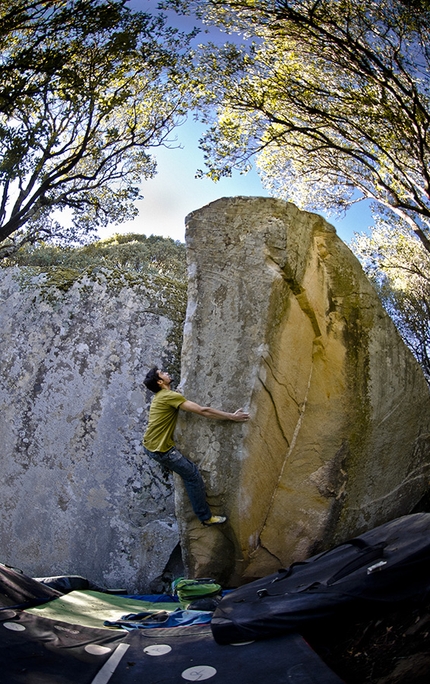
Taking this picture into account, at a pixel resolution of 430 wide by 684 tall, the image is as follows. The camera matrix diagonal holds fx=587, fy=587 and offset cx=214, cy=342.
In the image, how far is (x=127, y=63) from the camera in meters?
8.60

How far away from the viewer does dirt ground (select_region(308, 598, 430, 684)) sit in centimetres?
251

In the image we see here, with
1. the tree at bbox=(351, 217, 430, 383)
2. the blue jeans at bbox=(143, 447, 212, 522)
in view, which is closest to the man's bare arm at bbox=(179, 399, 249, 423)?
the blue jeans at bbox=(143, 447, 212, 522)

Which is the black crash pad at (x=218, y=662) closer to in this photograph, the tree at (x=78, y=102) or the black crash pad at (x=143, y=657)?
the black crash pad at (x=143, y=657)

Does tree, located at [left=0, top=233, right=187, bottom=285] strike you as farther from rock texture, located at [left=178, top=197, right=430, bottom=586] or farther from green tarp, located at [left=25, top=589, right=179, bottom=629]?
green tarp, located at [left=25, top=589, right=179, bottom=629]

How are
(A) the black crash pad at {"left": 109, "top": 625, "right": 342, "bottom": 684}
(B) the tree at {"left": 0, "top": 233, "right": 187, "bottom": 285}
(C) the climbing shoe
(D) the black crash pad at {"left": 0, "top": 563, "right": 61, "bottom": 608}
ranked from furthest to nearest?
(B) the tree at {"left": 0, "top": 233, "right": 187, "bottom": 285} → (C) the climbing shoe → (D) the black crash pad at {"left": 0, "top": 563, "right": 61, "bottom": 608} → (A) the black crash pad at {"left": 109, "top": 625, "right": 342, "bottom": 684}

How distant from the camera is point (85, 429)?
5.52 meters

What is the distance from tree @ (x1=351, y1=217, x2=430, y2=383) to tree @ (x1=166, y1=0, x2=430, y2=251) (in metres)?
3.97

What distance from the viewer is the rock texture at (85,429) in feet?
17.2

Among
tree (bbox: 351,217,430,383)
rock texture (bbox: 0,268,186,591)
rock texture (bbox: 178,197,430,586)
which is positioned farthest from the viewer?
tree (bbox: 351,217,430,383)

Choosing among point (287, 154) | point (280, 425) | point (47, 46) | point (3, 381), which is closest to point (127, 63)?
point (47, 46)

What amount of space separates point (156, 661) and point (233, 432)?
2076 mm

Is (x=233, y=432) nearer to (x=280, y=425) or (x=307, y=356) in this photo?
(x=280, y=425)

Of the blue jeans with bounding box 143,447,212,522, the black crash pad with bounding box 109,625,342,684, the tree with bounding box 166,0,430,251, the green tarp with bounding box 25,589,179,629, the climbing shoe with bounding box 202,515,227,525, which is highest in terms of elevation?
the tree with bounding box 166,0,430,251

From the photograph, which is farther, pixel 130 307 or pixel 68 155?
pixel 68 155
